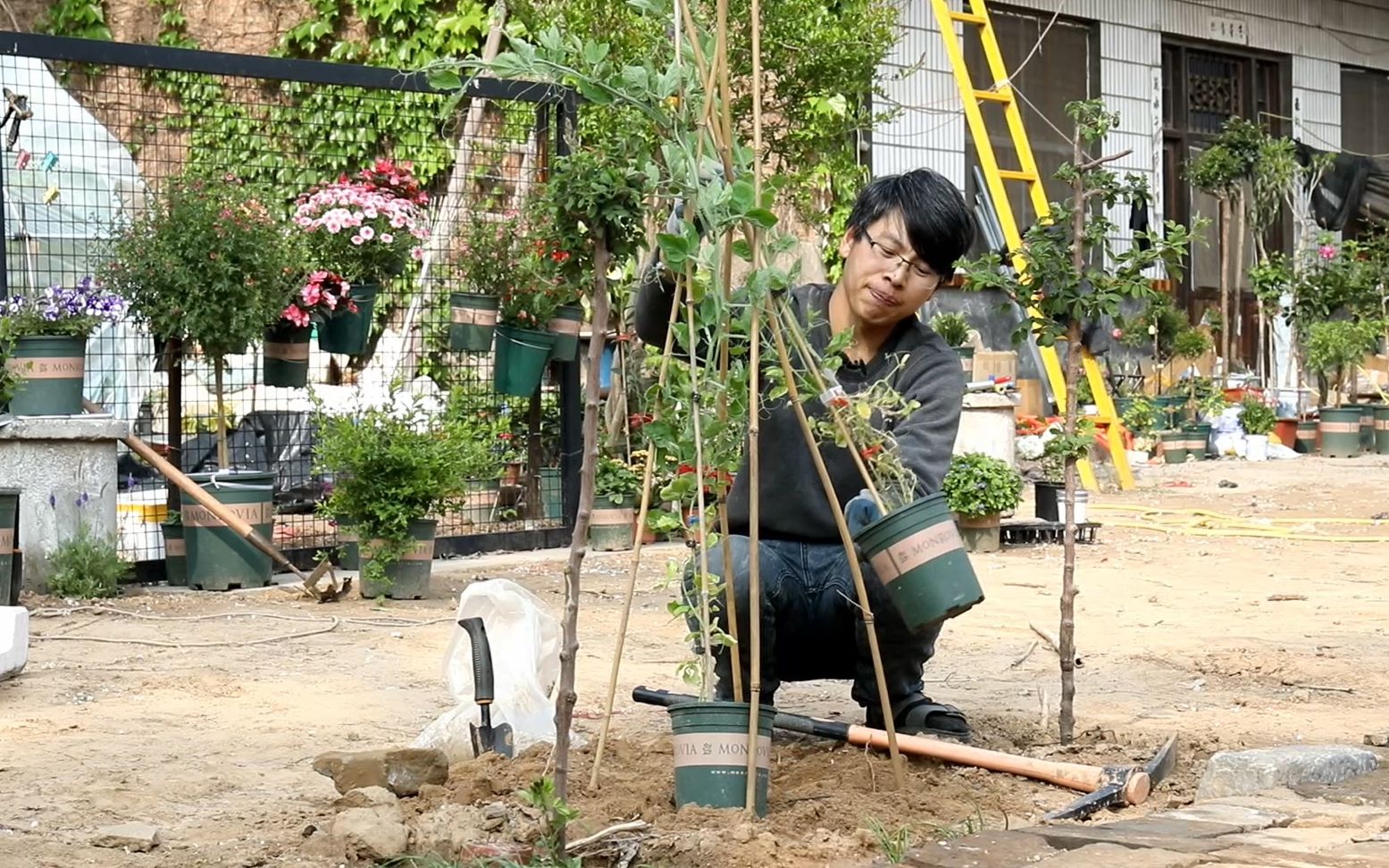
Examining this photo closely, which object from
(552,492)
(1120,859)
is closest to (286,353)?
(552,492)

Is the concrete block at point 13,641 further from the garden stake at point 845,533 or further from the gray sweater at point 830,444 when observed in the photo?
the garden stake at point 845,533

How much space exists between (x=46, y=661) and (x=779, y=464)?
2771 mm

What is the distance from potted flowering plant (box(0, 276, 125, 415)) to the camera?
683cm

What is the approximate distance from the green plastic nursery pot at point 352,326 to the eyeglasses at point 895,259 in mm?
4439

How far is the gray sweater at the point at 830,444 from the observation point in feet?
12.3

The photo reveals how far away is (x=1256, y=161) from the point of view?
15.9 m

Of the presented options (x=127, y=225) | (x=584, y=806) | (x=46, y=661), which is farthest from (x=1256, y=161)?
(x=584, y=806)

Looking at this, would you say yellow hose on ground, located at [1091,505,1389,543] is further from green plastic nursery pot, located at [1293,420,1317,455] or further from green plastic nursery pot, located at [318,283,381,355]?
green plastic nursery pot, located at [1293,420,1317,455]

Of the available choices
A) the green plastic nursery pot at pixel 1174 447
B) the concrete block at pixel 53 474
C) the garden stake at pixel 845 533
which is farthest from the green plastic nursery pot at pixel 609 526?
the green plastic nursery pot at pixel 1174 447

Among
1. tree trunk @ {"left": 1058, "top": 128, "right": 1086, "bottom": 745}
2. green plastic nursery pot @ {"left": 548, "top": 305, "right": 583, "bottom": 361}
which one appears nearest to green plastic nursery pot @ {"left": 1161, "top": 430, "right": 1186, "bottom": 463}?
green plastic nursery pot @ {"left": 548, "top": 305, "right": 583, "bottom": 361}

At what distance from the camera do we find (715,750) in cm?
310

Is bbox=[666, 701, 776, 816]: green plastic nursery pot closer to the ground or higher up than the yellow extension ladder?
closer to the ground

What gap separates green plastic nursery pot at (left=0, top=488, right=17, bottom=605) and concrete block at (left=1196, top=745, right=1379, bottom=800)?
441cm

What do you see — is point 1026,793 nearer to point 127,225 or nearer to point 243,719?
point 243,719
